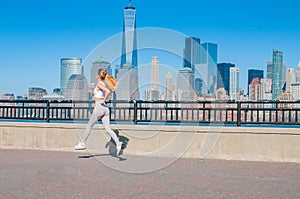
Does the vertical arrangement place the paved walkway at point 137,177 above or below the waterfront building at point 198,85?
below

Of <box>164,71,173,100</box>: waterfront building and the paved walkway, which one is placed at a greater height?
<box>164,71,173,100</box>: waterfront building

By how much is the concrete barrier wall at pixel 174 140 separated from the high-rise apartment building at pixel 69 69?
4.54ft

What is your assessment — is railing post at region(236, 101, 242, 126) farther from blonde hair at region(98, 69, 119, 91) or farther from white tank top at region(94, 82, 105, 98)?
white tank top at region(94, 82, 105, 98)

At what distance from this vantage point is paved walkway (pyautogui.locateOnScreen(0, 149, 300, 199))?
7.04 m

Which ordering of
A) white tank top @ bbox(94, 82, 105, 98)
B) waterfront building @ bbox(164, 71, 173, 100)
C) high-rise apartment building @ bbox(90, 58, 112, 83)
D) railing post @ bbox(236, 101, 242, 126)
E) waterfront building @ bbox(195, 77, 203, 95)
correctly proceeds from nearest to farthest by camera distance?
1. waterfront building @ bbox(164, 71, 173, 100)
2. high-rise apartment building @ bbox(90, 58, 112, 83)
3. white tank top @ bbox(94, 82, 105, 98)
4. waterfront building @ bbox(195, 77, 203, 95)
5. railing post @ bbox(236, 101, 242, 126)

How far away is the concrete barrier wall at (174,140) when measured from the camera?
Result: 10.6 m

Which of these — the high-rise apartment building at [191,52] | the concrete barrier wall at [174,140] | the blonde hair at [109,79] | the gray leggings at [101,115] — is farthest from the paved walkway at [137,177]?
the high-rise apartment building at [191,52]

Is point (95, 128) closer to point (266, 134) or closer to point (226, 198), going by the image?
point (266, 134)

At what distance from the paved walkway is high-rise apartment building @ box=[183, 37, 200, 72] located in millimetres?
2438

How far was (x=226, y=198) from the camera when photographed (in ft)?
22.1

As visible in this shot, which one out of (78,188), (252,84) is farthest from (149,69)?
(252,84)

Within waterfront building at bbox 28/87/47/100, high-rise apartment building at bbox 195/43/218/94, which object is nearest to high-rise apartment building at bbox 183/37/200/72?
high-rise apartment building at bbox 195/43/218/94

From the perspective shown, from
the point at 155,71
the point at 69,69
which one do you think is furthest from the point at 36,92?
the point at 155,71

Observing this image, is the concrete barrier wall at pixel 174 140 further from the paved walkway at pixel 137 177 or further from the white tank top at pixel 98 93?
the white tank top at pixel 98 93
